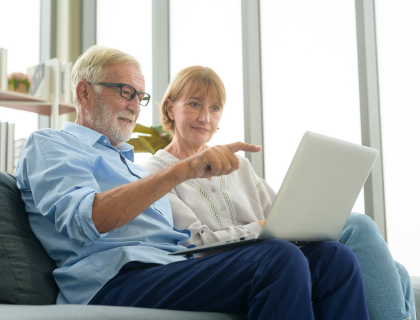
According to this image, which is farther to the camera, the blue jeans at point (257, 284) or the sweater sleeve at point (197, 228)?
the sweater sleeve at point (197, 228)

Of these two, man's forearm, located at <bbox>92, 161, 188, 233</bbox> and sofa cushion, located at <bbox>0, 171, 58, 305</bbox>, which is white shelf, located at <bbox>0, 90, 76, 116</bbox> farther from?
man's forearm, located at <bbox>92, 161, 188, 233</bbox>

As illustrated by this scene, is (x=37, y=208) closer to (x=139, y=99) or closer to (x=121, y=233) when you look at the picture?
(x=121, y=233)

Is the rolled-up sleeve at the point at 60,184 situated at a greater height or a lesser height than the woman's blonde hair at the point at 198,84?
lesser

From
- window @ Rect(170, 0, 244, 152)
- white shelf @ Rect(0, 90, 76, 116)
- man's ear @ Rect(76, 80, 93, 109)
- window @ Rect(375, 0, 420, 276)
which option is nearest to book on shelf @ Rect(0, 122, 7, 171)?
white shelf @ Rect(0, 90, 76, 116)

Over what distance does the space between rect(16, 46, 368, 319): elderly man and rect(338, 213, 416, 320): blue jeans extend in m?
0.26

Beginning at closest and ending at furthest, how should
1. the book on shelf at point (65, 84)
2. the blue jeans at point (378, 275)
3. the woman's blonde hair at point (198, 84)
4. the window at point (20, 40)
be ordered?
1. the blue jeans at point (378, 275)
2. the woman's blonde hair at point (198, 84)
3. the book on shelf at point (65, 84)
4. the window at point (20, 40)

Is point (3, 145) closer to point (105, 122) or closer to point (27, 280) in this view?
point (105, 122)

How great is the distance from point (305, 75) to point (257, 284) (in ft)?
8.07

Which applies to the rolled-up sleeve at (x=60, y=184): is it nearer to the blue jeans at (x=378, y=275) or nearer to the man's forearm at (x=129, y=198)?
the man's forearm at (x=129, y=198)

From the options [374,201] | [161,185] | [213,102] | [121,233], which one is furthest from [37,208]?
[374,201]

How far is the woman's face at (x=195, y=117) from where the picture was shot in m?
1.75

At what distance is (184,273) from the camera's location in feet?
3.13

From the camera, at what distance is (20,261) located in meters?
1.02

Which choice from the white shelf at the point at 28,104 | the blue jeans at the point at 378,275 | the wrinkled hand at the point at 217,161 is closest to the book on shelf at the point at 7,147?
the white shelf at the point at 28,104
